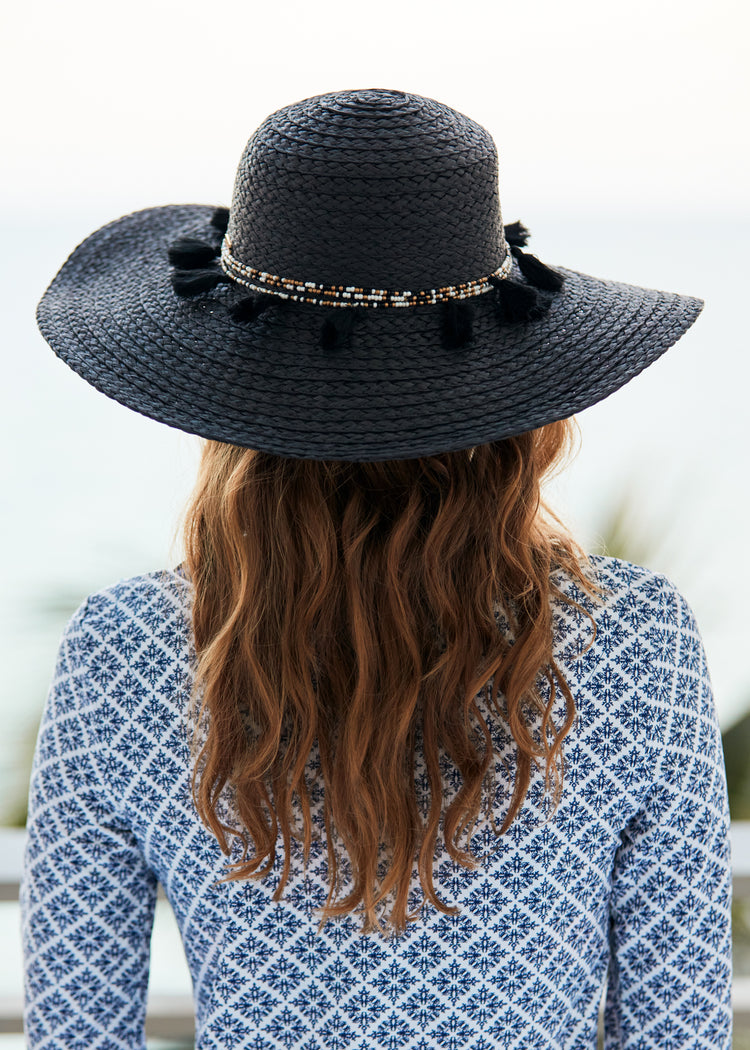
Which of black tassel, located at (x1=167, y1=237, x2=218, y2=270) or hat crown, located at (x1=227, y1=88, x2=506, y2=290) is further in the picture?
black tassel, located at (x1=167, y1=237, x2=218, y2=270)

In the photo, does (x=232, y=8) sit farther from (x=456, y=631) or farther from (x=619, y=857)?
(x=619, y=857)

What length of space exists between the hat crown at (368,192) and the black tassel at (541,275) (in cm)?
7

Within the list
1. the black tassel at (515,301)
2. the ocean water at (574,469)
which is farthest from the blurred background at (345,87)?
the black tassel at (515,301)

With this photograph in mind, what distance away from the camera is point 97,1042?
30.8 inches

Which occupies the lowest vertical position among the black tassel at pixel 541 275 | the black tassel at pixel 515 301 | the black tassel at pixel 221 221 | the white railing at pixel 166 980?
the white railing at pixel 166 980

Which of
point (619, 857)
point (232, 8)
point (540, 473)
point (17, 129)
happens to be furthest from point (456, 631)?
point (17, 129)

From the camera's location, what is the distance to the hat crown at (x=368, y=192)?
582 mm

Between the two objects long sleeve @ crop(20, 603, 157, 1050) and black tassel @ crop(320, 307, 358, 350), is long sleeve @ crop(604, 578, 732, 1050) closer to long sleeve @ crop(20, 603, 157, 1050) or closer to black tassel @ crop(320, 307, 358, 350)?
black tassel @ crop(320, 307, 358, 350)

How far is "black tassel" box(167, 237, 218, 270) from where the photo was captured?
0.70 m

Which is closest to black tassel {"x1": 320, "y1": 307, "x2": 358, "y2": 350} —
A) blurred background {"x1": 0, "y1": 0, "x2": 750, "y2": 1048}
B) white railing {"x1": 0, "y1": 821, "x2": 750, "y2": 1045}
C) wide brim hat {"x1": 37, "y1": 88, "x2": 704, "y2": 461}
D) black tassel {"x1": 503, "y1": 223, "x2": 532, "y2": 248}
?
wide brim hat {"x1": 37, "y1": 88, "x2": 704, "y2": 461}

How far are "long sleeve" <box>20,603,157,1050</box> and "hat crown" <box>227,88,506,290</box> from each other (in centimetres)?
36

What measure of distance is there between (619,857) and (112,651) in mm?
474

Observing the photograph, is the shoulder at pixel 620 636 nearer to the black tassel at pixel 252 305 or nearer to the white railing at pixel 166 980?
the black tassel at pixel 252 305

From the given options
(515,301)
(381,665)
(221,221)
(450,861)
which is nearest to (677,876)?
(450,861)
